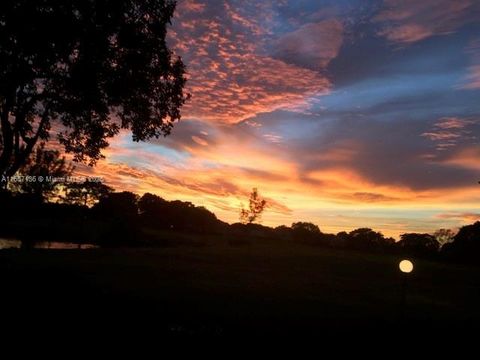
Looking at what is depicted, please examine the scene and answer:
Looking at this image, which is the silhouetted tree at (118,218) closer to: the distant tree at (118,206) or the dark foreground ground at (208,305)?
the distant tree at (118,206)

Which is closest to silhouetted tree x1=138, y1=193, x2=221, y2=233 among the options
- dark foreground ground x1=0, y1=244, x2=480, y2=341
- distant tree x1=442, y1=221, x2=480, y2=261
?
distant tree x1=442, y1=221, x2=480, y2=261

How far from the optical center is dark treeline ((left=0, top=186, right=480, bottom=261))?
61844 millimetres

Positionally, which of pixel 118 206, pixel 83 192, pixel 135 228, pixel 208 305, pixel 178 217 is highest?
pixel 83 192

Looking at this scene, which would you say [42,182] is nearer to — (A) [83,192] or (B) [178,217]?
(A) [83,192]

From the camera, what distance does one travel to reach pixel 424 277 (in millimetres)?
41438

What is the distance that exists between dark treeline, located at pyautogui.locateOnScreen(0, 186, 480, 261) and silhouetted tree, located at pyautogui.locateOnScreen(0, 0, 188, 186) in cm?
660

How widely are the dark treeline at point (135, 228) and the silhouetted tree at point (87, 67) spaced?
21.7 feet

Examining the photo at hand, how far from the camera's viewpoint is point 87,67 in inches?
603

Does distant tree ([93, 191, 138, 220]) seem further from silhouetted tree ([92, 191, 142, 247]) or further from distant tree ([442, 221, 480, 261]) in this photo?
distant tree ([442, 221, 480, 261])

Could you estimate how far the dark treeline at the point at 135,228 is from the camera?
6184 centimetres

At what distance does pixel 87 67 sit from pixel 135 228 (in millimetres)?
53311

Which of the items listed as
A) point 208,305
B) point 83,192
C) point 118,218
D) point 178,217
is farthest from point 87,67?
point 178,217

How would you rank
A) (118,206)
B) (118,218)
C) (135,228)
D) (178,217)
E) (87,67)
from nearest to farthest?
(87,67) → (135,228) → (118,218) → (178,217) → (118,206)

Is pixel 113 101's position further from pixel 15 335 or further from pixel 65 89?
pixel 15 335
